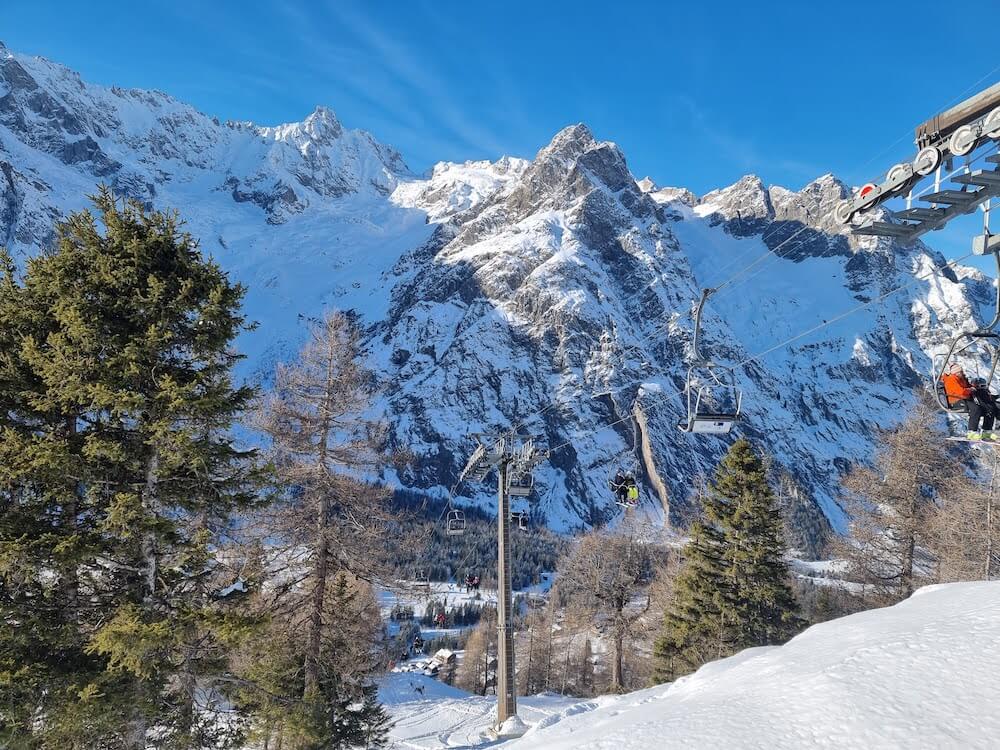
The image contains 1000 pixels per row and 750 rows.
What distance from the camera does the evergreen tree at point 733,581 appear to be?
2125cm

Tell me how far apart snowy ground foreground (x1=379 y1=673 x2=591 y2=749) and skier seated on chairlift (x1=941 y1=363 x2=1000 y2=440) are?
9693 millimetres

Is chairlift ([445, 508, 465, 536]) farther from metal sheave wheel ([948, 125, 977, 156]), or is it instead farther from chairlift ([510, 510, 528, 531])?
metal sheave wheel ([948, 125, 977, 156])

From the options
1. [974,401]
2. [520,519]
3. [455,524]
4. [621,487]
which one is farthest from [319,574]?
[974,401]

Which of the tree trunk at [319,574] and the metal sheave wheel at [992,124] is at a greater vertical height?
the metal sheave wheel at [992,124]

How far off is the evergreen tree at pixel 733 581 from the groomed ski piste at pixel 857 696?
14.2 m

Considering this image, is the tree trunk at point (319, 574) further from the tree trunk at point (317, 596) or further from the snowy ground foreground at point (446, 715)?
the snowy ground foreground at point (446, 715)

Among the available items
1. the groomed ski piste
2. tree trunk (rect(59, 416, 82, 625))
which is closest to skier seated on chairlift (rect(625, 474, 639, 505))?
the groomed ski piste

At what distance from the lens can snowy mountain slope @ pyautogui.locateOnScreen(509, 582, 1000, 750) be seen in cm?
440

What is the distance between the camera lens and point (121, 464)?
27.9ft

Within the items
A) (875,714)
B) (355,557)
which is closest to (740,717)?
(875,714)

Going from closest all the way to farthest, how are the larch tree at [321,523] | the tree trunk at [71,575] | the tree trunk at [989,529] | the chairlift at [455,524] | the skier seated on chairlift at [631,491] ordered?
the tree trunk at [71,575], the larch tree at [321,523], the tree trunk at [989,529], the skier seated on chairlift at [631,491], the chairlift at [455,524]

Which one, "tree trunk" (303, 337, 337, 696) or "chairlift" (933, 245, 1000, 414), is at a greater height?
"chairlift" (933, 245, 1000, 414)

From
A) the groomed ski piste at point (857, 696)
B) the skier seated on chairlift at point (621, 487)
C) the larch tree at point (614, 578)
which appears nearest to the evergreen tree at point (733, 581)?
the skier seated on chairlift at point (621, 487)

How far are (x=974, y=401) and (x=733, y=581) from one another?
1522cm
